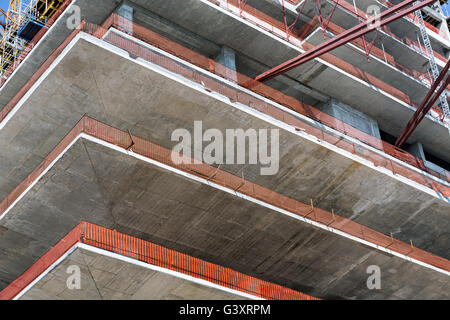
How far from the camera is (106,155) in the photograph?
2056cm

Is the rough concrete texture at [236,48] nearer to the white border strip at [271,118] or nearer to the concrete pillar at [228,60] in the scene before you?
the concrete pillar at [228,60]

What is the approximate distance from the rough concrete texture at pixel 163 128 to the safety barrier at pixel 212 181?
131cm

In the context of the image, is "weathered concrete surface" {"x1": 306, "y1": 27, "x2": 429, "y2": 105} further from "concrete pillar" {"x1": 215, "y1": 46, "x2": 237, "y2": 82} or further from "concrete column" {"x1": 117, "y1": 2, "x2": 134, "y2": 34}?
"concrete column" {"x1": 117, "y1": 2, "x2": 134, "y2": 34}

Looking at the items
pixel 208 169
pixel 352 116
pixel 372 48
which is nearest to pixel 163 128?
pixel 208 169

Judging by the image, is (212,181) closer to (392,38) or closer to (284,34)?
(284,34)

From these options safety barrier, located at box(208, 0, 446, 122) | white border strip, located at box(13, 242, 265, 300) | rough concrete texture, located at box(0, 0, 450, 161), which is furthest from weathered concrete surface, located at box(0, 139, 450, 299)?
safety barrier, located at box(208, 0, 446, 122)

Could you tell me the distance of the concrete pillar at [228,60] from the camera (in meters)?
27.4

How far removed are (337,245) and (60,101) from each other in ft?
35.3

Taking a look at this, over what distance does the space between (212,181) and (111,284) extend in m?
5.00

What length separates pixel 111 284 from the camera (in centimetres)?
1878

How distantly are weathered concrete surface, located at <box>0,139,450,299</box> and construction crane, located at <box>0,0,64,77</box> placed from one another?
1476cm

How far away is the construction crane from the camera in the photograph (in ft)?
114
